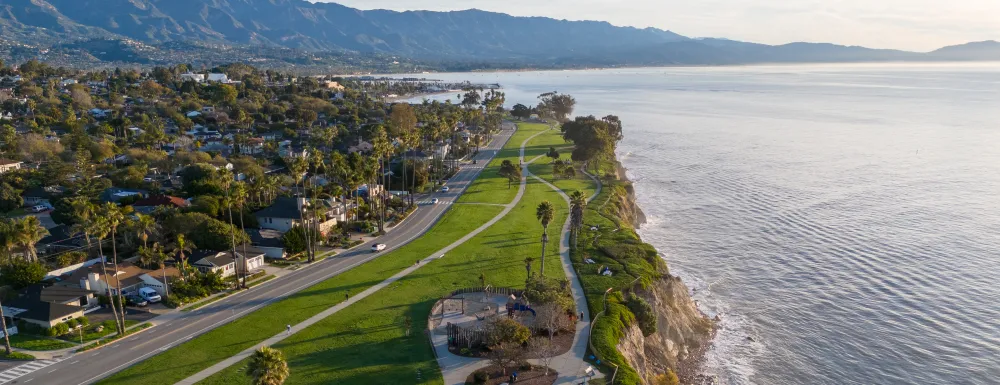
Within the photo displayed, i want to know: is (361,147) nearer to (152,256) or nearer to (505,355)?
(152,256)

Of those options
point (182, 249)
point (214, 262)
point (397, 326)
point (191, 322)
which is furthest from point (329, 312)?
point (182, 249)

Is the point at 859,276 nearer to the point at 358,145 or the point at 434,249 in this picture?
the point at 434,249

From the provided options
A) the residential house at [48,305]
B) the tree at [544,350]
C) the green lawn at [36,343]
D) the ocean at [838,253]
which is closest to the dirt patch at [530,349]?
the tree at [544,350]

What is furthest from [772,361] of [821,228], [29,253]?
[29,253]

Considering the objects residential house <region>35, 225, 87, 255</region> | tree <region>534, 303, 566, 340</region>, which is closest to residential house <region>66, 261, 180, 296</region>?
residential house <region>35, 225, 87, 255</region>

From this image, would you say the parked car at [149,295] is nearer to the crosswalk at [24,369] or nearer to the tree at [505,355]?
the crosswalk at [24,369]

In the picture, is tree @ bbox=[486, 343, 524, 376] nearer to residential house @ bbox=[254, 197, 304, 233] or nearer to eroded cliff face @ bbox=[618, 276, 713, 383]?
eroded cliff face @ bbox=[618, 276, 713, 383]
